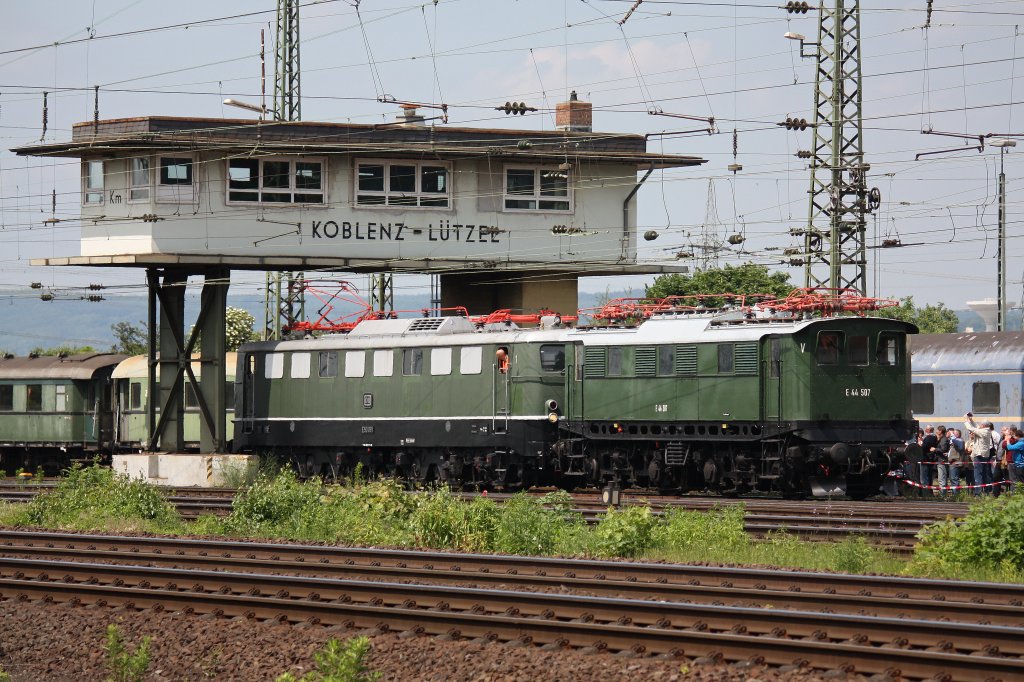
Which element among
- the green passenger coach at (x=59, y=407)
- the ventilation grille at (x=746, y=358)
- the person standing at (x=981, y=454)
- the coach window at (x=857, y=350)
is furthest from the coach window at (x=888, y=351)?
the green passenger coach at (x=59, y=407)

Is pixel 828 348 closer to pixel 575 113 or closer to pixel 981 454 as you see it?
pixel 981 454

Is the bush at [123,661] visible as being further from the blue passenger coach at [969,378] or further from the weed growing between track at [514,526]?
the blue passenger coach at [969,378]

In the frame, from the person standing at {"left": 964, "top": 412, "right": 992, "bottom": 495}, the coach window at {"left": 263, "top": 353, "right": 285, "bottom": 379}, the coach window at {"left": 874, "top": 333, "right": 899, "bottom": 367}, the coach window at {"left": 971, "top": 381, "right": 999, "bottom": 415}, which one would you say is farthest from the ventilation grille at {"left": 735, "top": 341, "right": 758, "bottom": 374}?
the coach window at {"left": 263, "top": 353, "right": 285, "bottom": 379}

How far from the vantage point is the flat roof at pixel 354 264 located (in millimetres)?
36938

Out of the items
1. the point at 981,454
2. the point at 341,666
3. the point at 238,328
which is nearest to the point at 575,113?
the point at 981,454

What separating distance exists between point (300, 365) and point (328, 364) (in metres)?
1.13

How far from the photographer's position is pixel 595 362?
30844mm

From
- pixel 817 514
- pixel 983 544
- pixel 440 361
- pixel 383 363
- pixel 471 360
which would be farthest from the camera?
pixel 383 363

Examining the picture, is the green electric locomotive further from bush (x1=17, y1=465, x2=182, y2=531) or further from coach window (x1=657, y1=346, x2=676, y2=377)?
bush (x1=17, y1=465, x2=182, y2=531)

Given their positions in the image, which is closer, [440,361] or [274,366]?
[440,361]

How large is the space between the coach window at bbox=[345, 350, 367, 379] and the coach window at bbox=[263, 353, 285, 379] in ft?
8.59

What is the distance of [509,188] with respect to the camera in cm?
4022

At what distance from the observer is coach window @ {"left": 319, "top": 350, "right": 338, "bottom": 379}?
36000 mm

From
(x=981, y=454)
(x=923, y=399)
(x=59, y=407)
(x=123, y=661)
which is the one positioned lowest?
(x=123, y=661)
